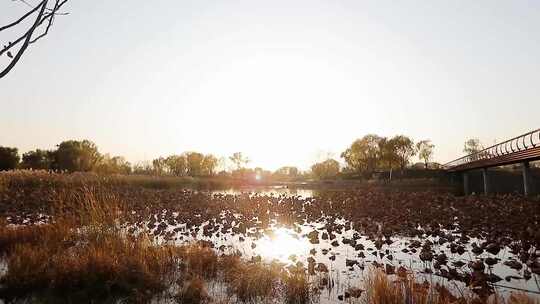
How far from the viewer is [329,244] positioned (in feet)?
37.1

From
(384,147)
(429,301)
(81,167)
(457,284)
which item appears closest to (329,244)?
(457,284)

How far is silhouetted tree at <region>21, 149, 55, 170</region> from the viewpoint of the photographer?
2695 inches

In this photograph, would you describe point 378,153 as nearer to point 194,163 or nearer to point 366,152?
point 366,152

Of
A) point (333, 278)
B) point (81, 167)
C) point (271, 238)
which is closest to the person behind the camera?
point (333, 278)

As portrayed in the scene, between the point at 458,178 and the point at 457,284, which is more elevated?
the point at 458,178

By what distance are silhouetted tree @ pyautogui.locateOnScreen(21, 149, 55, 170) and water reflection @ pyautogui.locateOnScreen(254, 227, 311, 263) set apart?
2690 inches

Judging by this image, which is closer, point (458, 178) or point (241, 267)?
point (241, 267)

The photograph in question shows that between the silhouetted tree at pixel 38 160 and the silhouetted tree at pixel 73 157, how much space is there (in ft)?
3.53

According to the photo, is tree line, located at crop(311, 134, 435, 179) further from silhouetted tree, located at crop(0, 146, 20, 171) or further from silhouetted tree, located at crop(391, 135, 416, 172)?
silhouetted tree, located at crop(0, 146, 20, 171)

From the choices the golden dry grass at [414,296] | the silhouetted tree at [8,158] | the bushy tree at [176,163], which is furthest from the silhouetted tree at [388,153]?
the golden dry grass at [414,296]

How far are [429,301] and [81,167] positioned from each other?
7279cm

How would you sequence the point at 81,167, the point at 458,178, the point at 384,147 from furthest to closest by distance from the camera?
the point at 384,147 < the point at 81,167 < the point at 458,178

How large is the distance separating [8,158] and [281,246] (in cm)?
6611

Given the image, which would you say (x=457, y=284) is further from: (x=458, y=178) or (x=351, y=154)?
(x=351, y=154)
